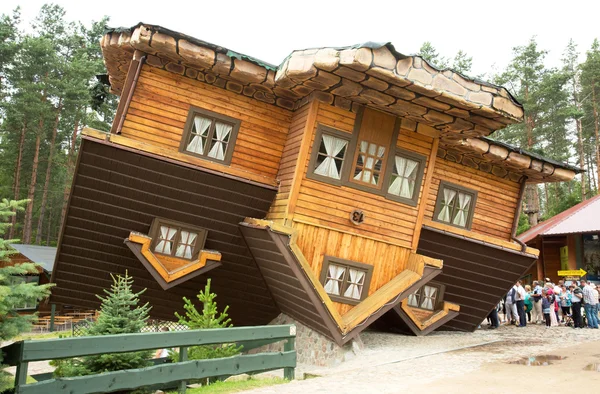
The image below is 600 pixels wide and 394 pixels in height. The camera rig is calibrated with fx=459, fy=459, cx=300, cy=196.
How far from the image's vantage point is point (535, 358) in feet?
30.7

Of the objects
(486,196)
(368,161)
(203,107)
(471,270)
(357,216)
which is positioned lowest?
(471,270)

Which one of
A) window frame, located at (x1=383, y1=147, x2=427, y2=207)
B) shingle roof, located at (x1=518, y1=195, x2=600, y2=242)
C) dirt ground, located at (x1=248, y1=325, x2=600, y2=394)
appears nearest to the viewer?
dirt ground, located at (x1=248, y1=325, x2=600, y2=394)

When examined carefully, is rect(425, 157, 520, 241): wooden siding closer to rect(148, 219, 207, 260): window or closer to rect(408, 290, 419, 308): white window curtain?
rect(408, 290, 419, 308): white window curtain

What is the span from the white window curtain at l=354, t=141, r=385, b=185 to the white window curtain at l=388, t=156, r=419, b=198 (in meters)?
0.46

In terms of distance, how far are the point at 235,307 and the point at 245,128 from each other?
452 centimetres

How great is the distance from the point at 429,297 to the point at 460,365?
4.74 m

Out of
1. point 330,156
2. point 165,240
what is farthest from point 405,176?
point 165,240

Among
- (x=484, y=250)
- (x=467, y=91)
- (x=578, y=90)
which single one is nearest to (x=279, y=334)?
(x=467, y=91)

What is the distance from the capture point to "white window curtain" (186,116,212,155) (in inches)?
413

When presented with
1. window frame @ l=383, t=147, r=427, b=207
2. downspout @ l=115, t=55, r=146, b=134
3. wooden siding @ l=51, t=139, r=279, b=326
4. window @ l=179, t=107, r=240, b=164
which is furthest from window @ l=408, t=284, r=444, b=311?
downspout @ l=115, t=55, r=146, b=134

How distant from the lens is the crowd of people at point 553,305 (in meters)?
14.6

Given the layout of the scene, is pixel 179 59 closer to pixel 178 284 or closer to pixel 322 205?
pixel 322 205

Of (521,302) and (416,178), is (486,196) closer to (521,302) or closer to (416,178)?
(416,178)

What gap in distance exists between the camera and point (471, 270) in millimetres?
13203
